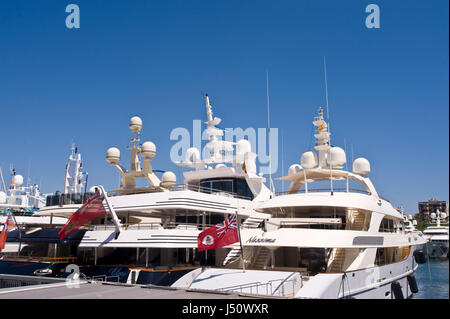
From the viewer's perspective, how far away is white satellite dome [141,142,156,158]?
33531 mm

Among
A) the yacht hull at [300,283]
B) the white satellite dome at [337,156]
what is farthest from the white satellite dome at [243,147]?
the yacht hull at [300,283]

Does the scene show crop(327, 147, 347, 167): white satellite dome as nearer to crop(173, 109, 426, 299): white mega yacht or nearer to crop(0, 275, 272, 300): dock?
crop(173, 109, 426, 299): white mega yacht

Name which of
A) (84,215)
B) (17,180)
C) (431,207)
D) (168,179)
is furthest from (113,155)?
(431,207)

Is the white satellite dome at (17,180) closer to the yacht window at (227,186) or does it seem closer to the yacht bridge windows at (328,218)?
the yacht window at (227,186)

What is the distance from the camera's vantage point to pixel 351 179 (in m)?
29.8

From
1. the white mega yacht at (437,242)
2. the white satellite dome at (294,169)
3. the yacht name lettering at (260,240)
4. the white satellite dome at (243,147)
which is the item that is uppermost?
the white satellite dome at (243,147)

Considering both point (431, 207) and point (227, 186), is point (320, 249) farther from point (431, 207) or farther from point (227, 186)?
point (431, 207)

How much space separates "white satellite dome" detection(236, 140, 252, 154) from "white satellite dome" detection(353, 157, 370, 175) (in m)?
11.5

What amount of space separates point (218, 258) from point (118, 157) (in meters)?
12.3

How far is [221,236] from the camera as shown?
22.1 metres

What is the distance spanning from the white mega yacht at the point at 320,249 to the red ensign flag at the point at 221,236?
1359 millimetres

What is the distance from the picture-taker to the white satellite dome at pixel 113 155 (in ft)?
113
